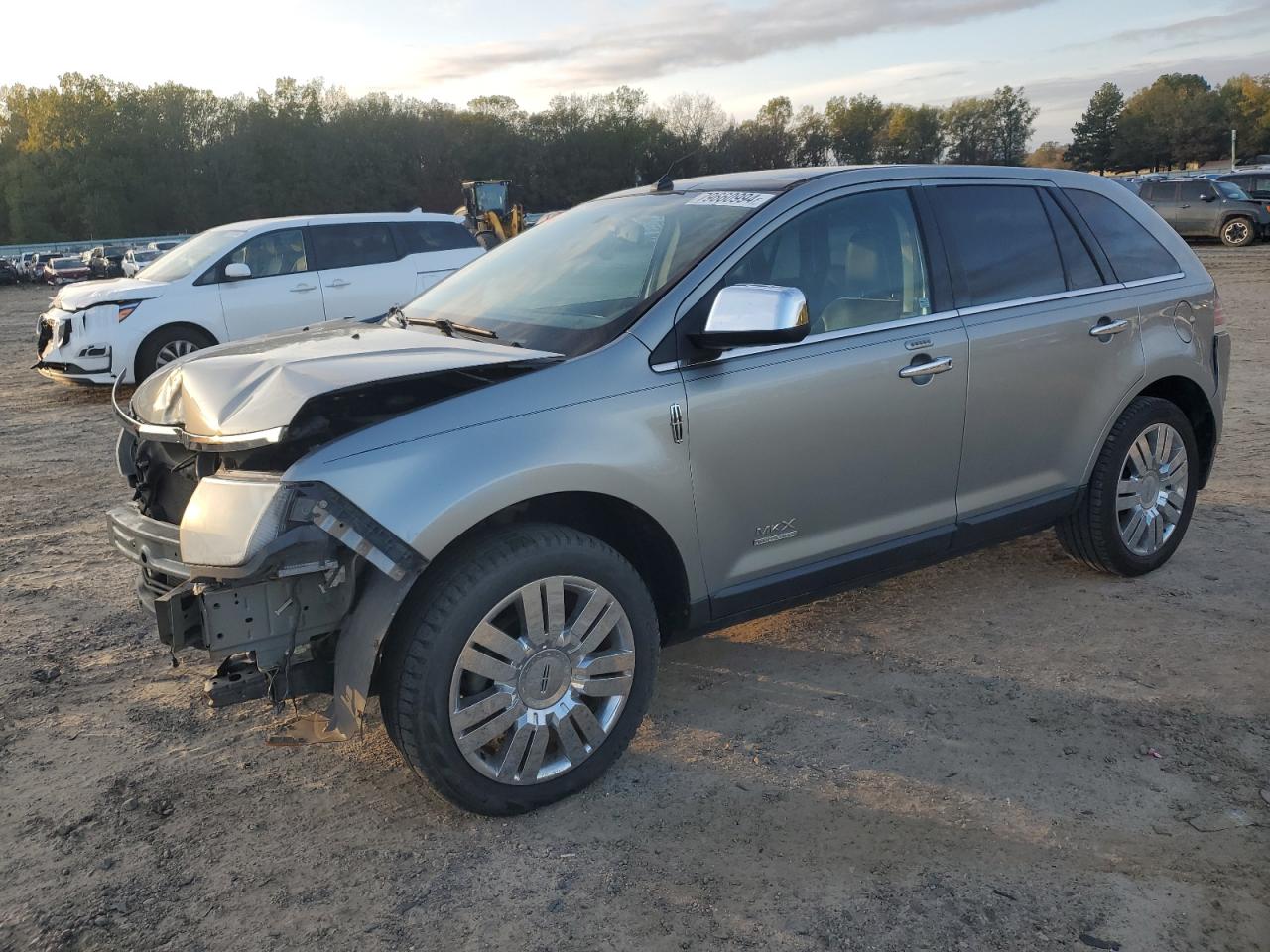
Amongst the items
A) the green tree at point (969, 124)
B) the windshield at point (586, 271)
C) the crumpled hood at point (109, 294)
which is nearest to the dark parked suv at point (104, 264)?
the crumpled hood at point (109, 294)

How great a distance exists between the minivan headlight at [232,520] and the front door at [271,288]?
8.52 metres

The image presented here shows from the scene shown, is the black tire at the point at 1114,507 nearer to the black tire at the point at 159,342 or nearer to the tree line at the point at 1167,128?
the black tire at the point at 159,342

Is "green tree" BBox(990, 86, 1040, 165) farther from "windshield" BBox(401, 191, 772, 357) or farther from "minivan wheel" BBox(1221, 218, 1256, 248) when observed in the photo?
"windshield" BBox(401, 191, 772, 357)

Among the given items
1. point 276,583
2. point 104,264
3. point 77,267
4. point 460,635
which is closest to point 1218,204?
point 460,635

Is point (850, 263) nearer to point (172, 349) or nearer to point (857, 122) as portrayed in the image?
point (172, 349)

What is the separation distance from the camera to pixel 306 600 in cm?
283

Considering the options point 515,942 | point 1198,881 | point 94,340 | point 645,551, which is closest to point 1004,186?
point 645,551

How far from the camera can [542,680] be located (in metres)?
3.06

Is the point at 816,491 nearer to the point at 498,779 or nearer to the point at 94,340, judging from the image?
the point at 498,779

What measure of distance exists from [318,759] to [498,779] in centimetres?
80

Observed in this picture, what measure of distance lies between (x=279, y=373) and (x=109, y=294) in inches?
351

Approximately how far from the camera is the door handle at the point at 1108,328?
440 centimetres

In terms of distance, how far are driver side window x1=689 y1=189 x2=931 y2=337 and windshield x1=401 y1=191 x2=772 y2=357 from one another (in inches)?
6.8

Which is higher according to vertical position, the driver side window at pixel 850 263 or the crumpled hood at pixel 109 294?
the crumpled hood at pixel 109 294
